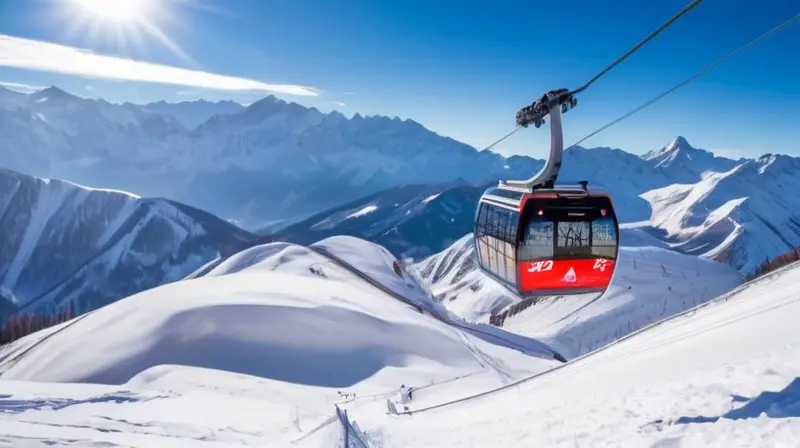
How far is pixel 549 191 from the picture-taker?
56.9ft

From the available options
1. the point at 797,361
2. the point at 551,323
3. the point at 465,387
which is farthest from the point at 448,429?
the point at 551,323

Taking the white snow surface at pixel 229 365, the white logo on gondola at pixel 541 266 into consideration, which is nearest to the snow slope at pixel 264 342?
the white snow surface at pixel 229 365

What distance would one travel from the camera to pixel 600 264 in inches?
692

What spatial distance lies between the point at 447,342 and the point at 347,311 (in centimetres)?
858

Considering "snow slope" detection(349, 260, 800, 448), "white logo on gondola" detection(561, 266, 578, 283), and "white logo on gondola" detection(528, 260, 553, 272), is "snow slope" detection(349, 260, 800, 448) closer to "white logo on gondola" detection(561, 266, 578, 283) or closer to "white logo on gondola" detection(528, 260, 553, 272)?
"white logo on gondola" detection(561, 266, 578, 283)

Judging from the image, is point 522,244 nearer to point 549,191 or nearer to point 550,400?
point 549,191

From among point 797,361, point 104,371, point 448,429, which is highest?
point 104,371

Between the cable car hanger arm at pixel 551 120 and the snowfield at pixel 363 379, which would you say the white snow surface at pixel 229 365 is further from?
the cable car hanger arm at pixel 551 120

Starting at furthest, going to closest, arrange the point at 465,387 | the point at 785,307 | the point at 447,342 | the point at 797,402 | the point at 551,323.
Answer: the point at 551,323, the point at 447,342, the point at 465,387, the point at 785,307, the point at 797,402

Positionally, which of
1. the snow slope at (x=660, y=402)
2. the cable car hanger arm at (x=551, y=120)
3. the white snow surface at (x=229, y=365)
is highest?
the cable car hanger arm at (x=551, y=120)

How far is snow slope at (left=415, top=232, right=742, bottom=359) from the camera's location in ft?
252

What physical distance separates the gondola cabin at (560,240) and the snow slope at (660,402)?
3.67 metres

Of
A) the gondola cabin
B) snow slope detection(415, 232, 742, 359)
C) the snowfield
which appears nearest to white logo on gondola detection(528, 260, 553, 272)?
the gondola cabin

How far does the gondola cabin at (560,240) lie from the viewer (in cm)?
1691
